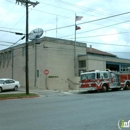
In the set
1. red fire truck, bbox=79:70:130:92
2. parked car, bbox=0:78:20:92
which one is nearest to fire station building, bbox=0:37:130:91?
parked car, bbox=0:78:20:92

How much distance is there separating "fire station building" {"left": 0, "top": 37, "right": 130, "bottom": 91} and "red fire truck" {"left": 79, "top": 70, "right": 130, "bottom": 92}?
7.33 meters

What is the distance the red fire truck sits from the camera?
82.8 feet

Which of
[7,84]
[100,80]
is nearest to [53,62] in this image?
[7,84]

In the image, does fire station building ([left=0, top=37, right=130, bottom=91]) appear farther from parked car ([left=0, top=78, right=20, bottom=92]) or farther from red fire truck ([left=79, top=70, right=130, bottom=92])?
red fire truck ([left=79, top=70, right=130, bottom=92])

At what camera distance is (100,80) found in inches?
1001

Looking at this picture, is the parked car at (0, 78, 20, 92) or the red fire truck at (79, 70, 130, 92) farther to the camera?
the parked car at (0, 78, 20, 92)

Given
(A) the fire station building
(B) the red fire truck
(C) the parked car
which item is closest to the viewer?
(B) the red fire truck

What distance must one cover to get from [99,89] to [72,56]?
12441 millimetres

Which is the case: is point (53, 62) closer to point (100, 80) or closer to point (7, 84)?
point (7, 84)

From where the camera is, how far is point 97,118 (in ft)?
29.0

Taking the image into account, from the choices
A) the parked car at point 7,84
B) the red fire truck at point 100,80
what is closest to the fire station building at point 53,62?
the parked car at point 7,84

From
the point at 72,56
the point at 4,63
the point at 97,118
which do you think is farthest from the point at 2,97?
the point at 4,63

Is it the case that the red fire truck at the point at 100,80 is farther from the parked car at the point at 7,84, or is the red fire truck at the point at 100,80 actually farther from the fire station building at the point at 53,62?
the parked car at the point at 7,84

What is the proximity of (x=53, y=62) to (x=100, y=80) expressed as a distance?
34.4 ft
